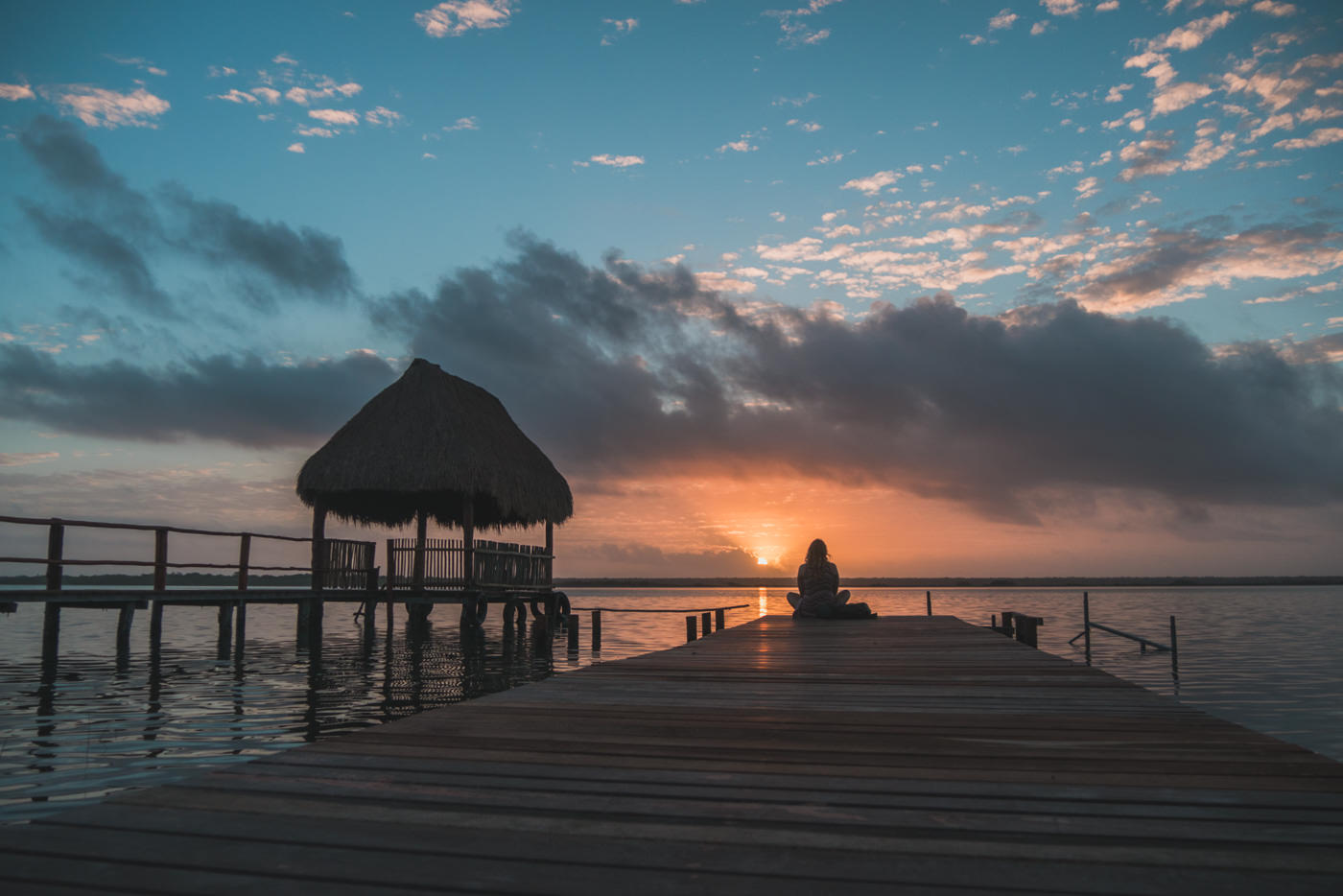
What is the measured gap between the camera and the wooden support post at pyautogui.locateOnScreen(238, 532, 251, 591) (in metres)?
17.2

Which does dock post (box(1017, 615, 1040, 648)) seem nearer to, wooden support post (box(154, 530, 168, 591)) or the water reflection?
the water reflection

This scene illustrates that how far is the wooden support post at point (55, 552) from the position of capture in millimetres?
13023

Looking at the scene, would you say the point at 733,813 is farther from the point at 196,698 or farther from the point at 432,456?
the point at 432,456

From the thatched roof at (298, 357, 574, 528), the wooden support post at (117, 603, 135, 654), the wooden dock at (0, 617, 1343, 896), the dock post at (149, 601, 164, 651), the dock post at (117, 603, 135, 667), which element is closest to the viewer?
the wooden dock at (0, 617, 1343, 896)

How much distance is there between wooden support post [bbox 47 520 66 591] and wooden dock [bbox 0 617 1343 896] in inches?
438

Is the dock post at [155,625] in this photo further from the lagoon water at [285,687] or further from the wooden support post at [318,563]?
the wooden support post at [318,563]

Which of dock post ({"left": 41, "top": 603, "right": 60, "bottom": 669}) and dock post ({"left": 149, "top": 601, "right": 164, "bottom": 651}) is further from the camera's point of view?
dock post ({"left": 149, "top": 601, "right": 164, "bottom": 651})

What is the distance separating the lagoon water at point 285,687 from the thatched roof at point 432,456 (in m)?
3.88

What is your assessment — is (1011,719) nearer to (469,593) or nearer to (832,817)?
(832,817)

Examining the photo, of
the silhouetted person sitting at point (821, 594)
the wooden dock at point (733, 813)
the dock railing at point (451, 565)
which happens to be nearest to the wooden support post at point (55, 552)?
the dock railing at point (451, 565)

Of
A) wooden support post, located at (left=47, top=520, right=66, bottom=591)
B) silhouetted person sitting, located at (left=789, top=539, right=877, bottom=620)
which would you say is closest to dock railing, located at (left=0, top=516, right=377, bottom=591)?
wooden support post, located at (left=47, top=520, right=66, bottom=591)

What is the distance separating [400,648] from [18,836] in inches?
704

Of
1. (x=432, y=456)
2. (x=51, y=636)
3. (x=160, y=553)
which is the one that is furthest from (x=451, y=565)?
(x=51, y=636)

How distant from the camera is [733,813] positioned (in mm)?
3199
